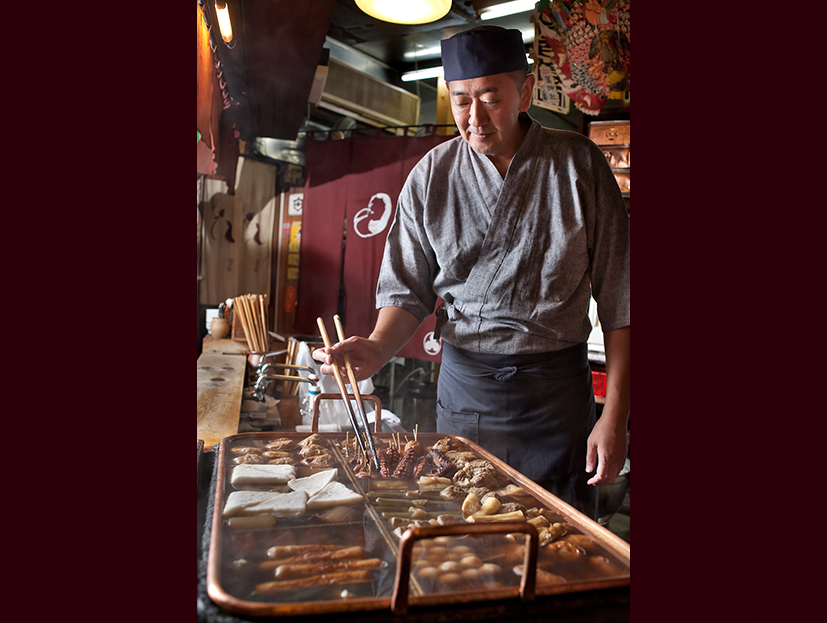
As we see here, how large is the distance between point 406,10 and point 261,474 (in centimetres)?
89

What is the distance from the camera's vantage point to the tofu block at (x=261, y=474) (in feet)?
2.95

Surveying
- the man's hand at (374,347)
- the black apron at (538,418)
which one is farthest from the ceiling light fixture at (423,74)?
the black apron at (538,418)

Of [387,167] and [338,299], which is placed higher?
[387,167]

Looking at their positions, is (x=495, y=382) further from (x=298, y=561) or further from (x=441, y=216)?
(x=298, y=561)

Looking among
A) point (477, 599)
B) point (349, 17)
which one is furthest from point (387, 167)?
point (477, 599)

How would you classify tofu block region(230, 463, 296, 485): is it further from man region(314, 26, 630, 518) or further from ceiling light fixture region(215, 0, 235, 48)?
ceiling light fixture region(215, 0, 235, 48)

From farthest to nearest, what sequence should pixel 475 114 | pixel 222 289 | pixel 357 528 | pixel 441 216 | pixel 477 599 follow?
1. pixel 441 216
2. pixel 475 114
3. pixel 222 289
4. pixel 357 528
5. pixel 477 599

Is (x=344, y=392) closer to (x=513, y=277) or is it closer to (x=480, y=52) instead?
(x=513, y=277)

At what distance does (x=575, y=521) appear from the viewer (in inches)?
33.0

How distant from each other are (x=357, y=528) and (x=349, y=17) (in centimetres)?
90

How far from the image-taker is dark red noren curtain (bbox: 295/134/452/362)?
1211 millimetres

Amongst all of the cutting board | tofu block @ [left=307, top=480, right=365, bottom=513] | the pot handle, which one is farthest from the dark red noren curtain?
the pot handle

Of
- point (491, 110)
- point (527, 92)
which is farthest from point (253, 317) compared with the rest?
point (527, 92)

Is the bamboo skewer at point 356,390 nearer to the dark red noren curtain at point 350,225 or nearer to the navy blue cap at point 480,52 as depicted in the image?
the dark red noren curtain at point 350,225
